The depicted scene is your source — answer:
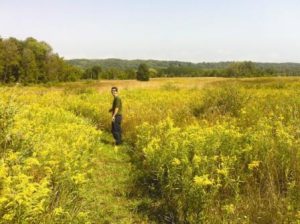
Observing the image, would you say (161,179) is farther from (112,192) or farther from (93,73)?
(93,73)

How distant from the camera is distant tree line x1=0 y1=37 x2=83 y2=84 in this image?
2606 inches

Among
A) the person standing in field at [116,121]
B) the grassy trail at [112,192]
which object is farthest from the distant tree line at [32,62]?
the grassy trail at [112,192]

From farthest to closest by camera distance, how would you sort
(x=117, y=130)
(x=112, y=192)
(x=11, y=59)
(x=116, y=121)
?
(x=11, y=59) → (x=116, y=121) → (x=117, y=130) → (x=112, y=192)

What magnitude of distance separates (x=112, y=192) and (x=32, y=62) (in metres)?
65.4

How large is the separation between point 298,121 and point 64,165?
4833 millimetres

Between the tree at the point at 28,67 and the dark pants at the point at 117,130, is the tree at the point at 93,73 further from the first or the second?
the dark pants at the point at 117,130

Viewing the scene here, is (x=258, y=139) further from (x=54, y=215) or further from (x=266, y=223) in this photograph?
(x=54, y=215)

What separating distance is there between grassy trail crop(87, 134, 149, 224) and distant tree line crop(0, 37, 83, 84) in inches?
2133

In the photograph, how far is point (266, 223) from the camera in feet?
17.2

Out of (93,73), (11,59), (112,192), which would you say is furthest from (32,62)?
(112,192)

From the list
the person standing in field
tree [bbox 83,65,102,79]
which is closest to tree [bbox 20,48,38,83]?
tree [bbox 83,65,102,79]

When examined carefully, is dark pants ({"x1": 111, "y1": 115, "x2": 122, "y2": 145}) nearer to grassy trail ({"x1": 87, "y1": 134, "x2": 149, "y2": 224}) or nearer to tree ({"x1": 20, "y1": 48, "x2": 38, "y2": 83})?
grassy trail ({"x1": 87, "y1": 134, "x2": 149, "y2": 224})

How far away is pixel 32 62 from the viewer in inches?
2719

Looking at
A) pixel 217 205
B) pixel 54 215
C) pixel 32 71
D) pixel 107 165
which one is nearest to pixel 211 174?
pixel 217 205
